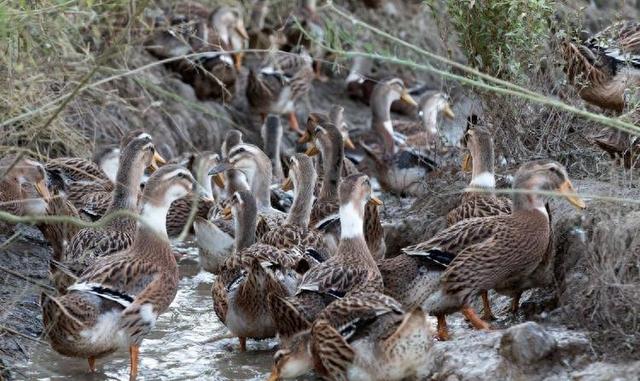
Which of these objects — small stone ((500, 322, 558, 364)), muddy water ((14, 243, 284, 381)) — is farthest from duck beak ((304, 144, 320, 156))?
small stone ((500, 322, 558, 364))

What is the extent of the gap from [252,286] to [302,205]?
202 centimetres

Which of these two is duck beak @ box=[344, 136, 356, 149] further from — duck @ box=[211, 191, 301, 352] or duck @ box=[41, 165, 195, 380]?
duck @ box=[41, 165, 195, 380]

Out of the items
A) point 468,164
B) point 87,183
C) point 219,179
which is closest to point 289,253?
point 468,164

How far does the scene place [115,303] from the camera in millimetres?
7824

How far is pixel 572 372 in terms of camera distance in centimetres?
680

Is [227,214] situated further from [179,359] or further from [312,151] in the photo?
[179,359]

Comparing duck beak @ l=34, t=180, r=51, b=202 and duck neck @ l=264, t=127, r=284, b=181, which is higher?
duck beak @ l=34, t=180, r=51, b=202

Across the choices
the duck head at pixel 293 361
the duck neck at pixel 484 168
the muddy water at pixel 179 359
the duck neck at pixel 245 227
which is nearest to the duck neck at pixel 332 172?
the duck neck at pixel 245 227

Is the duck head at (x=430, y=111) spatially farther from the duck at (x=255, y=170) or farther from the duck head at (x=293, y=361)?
the duck head at (x=293, y=361)

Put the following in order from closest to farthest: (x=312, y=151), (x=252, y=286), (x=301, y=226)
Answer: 1. (x=252, y=286)
2. (x=301, y=226)
3. (x=312, y=151)

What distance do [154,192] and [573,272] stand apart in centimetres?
289

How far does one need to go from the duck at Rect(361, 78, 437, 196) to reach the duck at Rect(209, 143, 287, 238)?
4.56 feet

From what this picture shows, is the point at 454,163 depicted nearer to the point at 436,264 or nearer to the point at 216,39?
the point at 436,264

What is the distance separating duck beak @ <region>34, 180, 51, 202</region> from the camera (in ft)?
33.3
